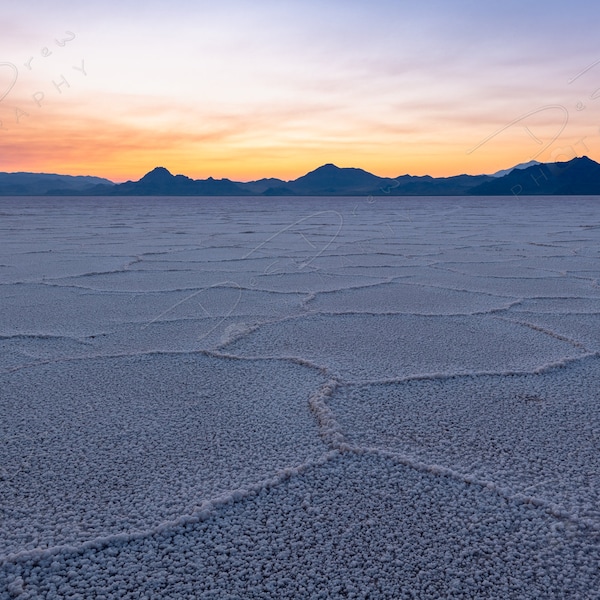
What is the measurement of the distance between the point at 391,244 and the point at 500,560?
4.85 meters

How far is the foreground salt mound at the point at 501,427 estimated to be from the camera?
1062 mm

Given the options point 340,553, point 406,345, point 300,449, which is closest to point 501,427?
point 300,449

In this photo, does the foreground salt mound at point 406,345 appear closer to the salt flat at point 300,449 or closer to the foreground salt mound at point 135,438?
the salt flat at point 300,449

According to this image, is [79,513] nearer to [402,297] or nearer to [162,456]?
[162,456]

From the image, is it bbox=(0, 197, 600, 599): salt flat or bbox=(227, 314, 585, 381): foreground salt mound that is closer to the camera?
bbox=(0, 197, 600, 599): salt flat

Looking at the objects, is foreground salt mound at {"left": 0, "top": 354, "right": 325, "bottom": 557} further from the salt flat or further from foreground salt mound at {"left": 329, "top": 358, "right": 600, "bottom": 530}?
foreground salt mound at {"left": 329, "top": 358, "right": 600, "bottom": 530}

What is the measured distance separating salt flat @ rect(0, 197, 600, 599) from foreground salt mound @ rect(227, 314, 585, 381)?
0.04 feet

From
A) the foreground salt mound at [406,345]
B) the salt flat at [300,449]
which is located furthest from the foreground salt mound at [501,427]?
the foreground salt mound at [406,345]

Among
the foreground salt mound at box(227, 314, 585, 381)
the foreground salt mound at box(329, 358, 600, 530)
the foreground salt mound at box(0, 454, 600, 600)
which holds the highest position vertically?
the foreground salt mound at box(227, 314, 585, 381)

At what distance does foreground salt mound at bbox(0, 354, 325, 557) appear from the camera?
3.16ft

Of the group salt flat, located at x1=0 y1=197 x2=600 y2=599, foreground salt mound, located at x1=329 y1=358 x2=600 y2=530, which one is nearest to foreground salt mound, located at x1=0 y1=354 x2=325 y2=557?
salt flat, located at x1=0 y1=197 x2=600 y2=599

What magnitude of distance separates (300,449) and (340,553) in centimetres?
33

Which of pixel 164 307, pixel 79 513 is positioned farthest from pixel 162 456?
pixel 164 307

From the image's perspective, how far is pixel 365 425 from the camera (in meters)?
1.29
